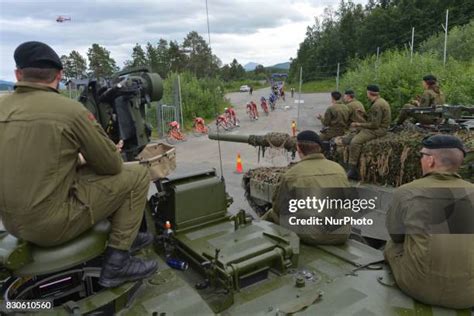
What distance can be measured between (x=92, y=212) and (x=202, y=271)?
3.10 ft

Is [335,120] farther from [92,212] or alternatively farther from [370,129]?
[92,212]

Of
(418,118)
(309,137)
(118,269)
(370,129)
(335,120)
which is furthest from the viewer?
(335,120)

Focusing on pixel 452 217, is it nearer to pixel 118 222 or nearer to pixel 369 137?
pixel 118 222

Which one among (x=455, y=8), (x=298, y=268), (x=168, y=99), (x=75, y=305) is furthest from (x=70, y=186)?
(x=455, y=8)

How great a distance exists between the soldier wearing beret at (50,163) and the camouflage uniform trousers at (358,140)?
4.50 metres

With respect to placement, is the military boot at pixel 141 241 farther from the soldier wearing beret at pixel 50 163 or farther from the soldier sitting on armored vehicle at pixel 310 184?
the soldier sitting on armored vehicle at pixel 310 184

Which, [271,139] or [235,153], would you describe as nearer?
[271,139]

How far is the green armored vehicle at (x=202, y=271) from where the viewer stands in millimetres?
2654

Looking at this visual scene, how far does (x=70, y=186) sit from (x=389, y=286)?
2.19 metres

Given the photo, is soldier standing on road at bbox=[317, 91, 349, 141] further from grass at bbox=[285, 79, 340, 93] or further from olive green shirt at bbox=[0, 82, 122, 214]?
grass at bbox=[285, 79, 340, 93]

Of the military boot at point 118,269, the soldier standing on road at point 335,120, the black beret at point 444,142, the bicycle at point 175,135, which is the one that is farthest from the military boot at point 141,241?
the bicycle at point 175,135

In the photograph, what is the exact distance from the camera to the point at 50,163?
7.98 feet

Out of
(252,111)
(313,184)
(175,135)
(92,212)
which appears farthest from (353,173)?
(252,111)

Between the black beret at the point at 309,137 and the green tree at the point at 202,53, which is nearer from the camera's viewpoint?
the green tree at the point at 202,53
